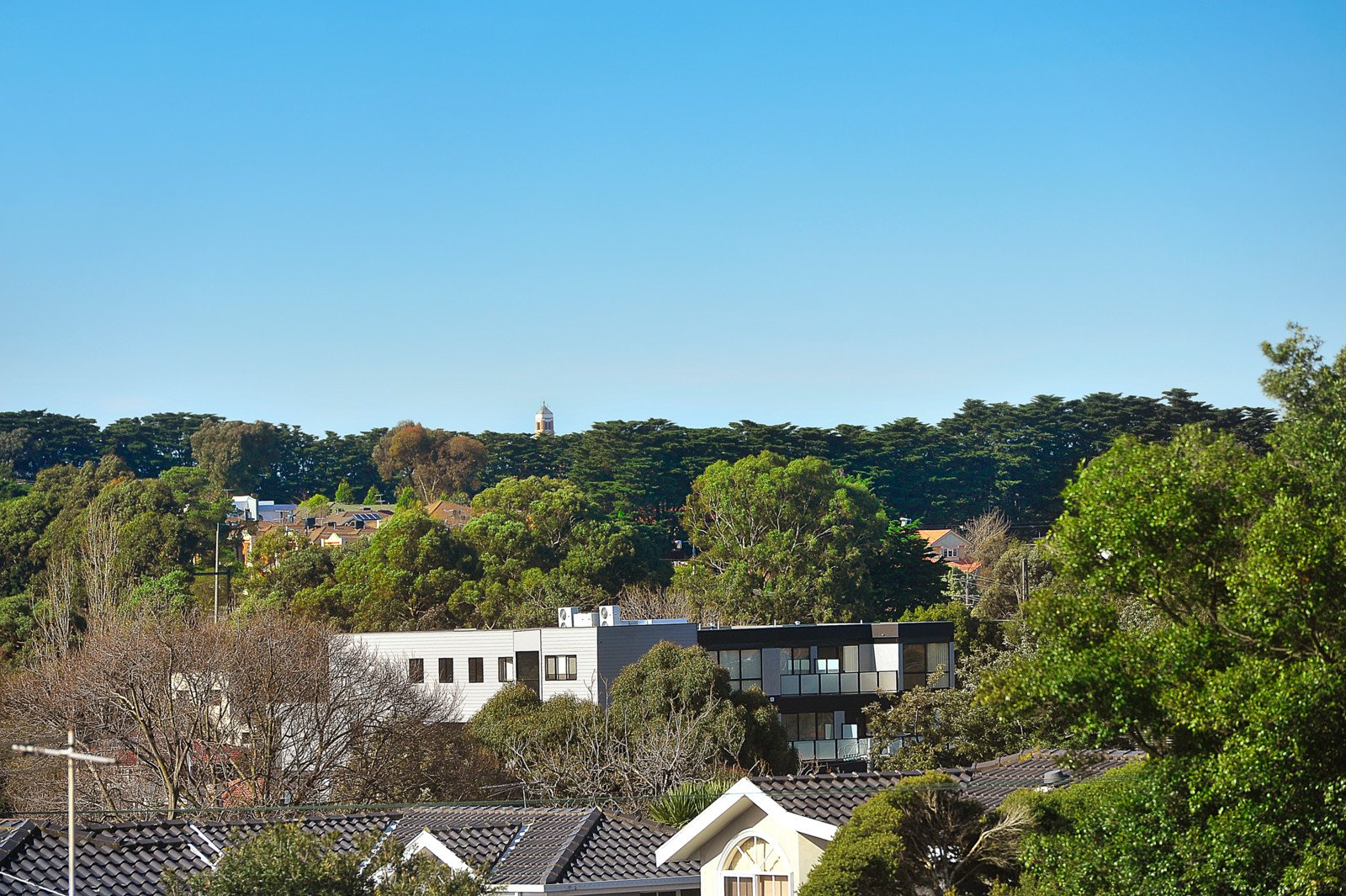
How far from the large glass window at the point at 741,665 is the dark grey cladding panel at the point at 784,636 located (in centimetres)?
19

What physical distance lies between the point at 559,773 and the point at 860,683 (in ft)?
60.6

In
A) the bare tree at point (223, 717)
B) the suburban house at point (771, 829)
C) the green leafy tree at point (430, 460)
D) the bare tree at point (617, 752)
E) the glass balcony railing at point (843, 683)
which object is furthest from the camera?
the green leafy tree at point (430, 460)

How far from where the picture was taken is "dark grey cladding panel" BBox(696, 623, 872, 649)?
5238 cm

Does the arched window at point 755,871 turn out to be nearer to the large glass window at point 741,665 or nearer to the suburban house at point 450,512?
the large glass window at point 741,665

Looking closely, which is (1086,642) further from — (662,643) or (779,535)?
(779,535)

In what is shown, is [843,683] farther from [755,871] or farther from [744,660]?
[755,871]

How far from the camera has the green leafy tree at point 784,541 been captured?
7525 centimetres

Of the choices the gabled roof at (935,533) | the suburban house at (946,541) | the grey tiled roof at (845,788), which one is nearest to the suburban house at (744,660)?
the grey tiled roof at (845,788)

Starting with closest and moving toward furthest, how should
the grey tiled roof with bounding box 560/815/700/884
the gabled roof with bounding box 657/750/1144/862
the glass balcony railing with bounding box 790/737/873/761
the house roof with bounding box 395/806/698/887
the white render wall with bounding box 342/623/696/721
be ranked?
the gabled roof with bounding box 657/750/1144/862, the house roof with bounding box 395/806/698/887, the grey tiled roof with bounding box 560/815/700/884, the white render wall with bounding box 342/623/696/721, the glass balcony railing with bounding box 790/737/873/761

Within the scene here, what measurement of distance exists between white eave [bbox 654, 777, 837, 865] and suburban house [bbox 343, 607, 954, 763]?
28.5m

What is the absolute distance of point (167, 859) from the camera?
19688mm

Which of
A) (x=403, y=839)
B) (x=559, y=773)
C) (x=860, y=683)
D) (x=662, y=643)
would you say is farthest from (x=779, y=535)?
(x=403, y=839)

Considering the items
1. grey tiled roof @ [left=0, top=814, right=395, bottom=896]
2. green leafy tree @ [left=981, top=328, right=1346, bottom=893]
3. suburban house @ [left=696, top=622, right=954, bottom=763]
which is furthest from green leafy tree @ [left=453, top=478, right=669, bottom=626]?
green leafy tree @ [left=981, top=328, right=1346, bottom=893]

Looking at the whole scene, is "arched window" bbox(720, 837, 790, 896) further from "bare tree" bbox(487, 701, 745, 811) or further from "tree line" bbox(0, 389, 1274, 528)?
"tree line" bbox(0, 389, 1274, 528)
